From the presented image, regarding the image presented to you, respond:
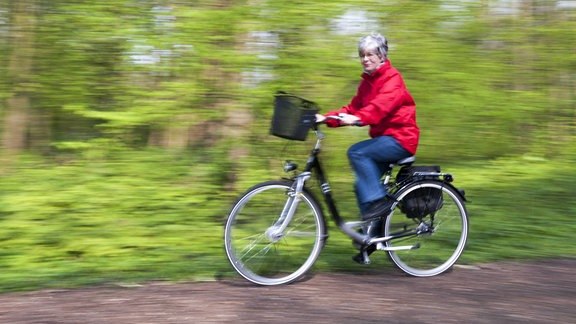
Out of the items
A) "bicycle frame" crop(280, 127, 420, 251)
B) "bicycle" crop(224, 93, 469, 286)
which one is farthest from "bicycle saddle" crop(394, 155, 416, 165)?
"bicycle frame" crop(280, 127, 420, 251)

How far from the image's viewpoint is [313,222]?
16.8ft

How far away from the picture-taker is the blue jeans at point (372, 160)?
205 inches

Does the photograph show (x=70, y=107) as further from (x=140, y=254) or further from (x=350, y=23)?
(x=350, y=23)

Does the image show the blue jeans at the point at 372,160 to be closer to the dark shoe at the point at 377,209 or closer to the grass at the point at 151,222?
the dark shoe at the point at 377,209

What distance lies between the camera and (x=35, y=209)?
22.8 ft

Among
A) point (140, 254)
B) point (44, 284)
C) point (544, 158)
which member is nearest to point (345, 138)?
point (140, 254)

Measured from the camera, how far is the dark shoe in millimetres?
5281

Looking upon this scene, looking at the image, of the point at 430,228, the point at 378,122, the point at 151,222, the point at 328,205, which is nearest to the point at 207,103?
the point at 151,222

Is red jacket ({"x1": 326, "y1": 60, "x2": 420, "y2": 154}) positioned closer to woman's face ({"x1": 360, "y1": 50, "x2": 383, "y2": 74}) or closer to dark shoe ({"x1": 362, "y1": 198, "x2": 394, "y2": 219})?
woman's face ({"x1": 360, "y1": 50, "x2": 383, "y2": 74})

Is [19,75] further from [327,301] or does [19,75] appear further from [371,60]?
[327,301]

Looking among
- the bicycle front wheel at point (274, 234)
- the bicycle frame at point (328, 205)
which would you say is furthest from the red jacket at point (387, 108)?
the bicycle front wheel at point (274, 234)

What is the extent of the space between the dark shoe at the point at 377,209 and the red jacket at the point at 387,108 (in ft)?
1.51

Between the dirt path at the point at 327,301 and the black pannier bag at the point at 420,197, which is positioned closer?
the dirt path at the point at 327,301

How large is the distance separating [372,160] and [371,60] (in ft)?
2.51
